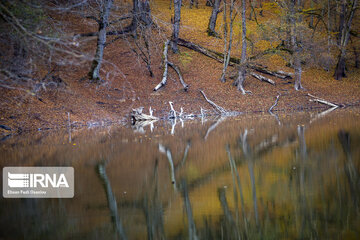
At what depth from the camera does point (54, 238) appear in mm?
5312

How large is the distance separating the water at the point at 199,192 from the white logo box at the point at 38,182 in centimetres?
29

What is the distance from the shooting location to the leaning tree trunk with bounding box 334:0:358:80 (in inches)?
1313

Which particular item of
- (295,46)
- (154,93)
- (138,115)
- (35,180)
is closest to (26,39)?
(35,180)

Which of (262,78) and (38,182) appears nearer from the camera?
(38,182)

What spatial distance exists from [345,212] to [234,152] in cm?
613

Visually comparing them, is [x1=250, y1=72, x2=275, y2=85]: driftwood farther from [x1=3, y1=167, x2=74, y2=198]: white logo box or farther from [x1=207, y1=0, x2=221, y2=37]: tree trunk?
[x1=3, y1=167, x2=74, y2=198]: white logo box

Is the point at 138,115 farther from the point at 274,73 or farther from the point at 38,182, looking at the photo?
the point at 38,182

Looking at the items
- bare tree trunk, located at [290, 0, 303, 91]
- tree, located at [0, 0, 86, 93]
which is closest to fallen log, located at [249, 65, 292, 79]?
bare tree trunk, located at [290, 0, 303, 91]

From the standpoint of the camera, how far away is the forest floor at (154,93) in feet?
69.8

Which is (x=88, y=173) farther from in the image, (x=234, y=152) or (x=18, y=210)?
(x=234, y=152)

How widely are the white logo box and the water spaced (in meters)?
0.29

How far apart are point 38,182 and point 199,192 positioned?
164 inches

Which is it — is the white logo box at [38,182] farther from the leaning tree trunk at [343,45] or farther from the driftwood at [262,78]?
the leaning tree trunk at [343,45]

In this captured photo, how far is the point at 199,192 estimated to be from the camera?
736 cm
